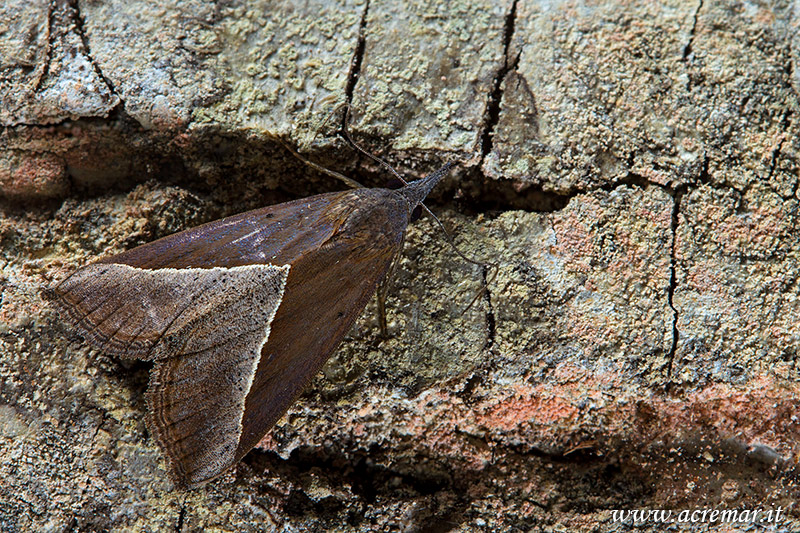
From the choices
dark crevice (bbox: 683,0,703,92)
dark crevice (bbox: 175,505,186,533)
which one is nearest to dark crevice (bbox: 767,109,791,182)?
dark crevice (bbox: 683,0,703,92)

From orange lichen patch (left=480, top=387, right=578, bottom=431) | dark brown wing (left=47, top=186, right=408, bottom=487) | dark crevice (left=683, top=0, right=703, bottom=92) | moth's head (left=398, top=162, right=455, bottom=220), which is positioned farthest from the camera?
dark crevice (left=683, top=0, right=703, bottom=92)

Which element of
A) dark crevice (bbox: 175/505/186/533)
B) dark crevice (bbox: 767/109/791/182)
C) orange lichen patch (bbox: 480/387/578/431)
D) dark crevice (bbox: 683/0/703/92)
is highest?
dark crevice (bbox: 683/0/703/92)

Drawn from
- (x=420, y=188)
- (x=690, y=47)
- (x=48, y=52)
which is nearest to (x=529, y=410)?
(x=420, y=188)

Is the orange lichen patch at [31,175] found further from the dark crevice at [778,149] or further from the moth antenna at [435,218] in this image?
the dark crevice at [778,149]

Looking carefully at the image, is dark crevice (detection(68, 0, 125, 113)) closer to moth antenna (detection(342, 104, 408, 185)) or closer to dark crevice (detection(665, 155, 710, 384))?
moth antenna (detection(342, 104, 408, 185))

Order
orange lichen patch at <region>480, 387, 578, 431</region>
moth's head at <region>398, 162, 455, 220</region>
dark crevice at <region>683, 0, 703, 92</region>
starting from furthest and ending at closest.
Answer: dark crevice at <region>683, 0, 703, 92</region> → moth's head at <region>398, 162, 455, 220</region> → orange lichen patch at <region>480, 387, 578, 431</region>

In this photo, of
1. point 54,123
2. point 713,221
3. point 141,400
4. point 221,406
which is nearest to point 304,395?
point 221,406

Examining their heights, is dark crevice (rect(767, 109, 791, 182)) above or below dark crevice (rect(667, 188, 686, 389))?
above
